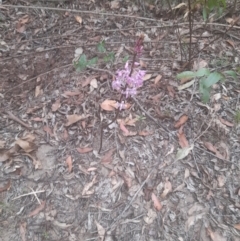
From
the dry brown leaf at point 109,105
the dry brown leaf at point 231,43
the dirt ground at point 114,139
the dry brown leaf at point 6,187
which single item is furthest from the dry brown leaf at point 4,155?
the dry brown leaf at point 231,43

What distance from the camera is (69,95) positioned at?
7.33 ft

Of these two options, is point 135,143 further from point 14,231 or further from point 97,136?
point 14,231

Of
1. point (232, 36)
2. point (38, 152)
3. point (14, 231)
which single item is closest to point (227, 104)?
point (232, 36)

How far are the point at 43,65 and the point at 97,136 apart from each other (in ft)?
2.44

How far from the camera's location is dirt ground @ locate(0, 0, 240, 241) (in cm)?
179

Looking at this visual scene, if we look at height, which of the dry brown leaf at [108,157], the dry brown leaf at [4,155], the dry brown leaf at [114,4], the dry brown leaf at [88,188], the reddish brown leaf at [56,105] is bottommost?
the dry brown leaf at [88,188]

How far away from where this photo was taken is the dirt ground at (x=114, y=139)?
1789 mm

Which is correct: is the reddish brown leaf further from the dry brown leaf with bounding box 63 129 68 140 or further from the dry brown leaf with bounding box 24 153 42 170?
the dry brown leaf with bounding box 24 153 42 170

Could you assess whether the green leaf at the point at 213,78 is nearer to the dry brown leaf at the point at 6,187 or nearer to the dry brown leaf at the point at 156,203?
the dry brown leaf at the point at 156,203

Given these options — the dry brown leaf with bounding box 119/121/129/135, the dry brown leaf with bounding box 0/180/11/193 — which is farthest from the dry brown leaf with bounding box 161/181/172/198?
the dry brown leaf with bounding box 0/180/11/193

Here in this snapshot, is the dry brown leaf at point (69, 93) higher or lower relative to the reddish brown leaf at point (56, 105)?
higher

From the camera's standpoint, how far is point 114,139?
2053 mm

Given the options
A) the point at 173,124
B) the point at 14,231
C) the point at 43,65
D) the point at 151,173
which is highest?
the point at 43,65

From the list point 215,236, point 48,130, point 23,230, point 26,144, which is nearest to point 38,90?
point 48,130
